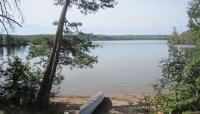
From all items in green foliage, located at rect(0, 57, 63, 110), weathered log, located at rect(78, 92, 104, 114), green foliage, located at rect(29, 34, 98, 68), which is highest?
green foliage, located at rect(29, 34, 98, 68)

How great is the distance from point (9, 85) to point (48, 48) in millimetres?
4600

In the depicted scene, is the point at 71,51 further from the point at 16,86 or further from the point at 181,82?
the point at 181,82

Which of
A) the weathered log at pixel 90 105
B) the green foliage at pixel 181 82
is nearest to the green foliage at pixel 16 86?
the weathered log at pixel 90 105

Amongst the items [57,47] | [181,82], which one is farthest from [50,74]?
[181,82]

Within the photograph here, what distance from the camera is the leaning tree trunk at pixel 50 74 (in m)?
14.2

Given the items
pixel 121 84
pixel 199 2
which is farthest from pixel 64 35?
pixel 121 84

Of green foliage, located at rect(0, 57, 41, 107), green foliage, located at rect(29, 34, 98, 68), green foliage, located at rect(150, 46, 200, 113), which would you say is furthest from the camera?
green foliage, located at rect(29, 34, 98, 68)

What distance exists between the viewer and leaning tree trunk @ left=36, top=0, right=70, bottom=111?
14250 millimetres

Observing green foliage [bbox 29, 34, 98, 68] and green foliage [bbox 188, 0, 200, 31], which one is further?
green foliage [bbox 29, 34, 98, 68]

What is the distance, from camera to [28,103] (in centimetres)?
1394

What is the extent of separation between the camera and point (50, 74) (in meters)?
15.2

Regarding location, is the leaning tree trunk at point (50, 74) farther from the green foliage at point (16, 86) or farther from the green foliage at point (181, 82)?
the green foliage at point (181, 82)

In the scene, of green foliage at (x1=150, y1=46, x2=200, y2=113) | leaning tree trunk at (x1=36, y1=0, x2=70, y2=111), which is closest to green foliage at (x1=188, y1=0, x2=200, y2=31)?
green foliage at (x1=150, y1=46, x2=200, y2=113)

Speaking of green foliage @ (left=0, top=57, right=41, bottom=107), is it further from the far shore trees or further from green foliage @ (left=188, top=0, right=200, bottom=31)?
green foliage @ (left=188, top=0, right=200, bottom=31)
